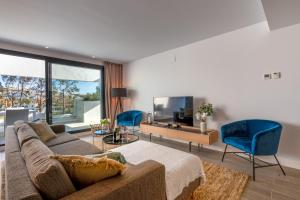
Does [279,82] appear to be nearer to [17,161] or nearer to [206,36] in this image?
[206,36]

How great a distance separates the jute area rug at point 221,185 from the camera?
6.11 ft

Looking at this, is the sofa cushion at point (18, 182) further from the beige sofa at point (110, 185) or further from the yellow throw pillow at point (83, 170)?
the yellow throw pillow at point (83, 170)

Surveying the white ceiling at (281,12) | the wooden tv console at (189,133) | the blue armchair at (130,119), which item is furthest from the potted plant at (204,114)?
the blue armchair at (130,119)

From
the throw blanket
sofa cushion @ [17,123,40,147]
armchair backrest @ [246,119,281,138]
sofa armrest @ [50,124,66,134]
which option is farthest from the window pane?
armchair backrest @ [246,119,281,138]

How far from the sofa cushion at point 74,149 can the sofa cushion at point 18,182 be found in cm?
100

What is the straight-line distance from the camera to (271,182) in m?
2.14

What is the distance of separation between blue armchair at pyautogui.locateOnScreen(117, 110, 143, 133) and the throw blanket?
227cm

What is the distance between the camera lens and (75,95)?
4777 mm

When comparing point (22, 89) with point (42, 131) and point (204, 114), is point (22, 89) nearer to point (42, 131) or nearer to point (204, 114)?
point (42, 131)

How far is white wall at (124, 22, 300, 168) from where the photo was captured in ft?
8.28

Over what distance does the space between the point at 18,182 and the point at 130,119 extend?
4015 mm

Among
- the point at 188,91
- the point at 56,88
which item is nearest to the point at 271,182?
the point at 188,91

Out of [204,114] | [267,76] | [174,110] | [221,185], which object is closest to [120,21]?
[174,110]

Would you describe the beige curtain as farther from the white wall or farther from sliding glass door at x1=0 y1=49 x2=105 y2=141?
the white wall
